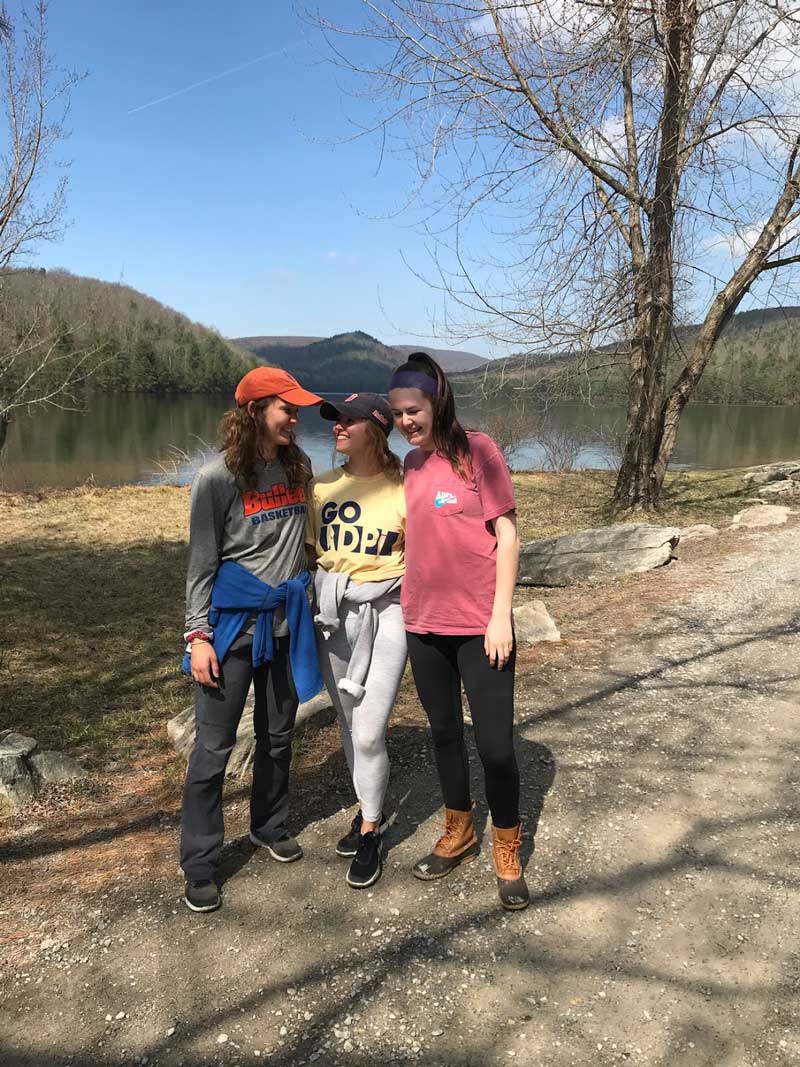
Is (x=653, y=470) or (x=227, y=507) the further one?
(x=653, y=470)

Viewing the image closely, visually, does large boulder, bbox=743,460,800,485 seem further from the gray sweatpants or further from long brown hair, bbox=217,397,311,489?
long brown hair, bbox=217,397,311,489

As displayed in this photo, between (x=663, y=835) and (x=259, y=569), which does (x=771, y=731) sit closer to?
(x=663, y=835)

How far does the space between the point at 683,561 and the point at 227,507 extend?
652cm

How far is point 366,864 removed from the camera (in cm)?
263

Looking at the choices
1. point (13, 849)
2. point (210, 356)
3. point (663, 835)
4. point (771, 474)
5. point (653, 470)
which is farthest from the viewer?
point (210, 356)

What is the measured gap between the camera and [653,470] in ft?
35.9

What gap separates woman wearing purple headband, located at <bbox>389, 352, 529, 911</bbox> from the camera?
2340 mm

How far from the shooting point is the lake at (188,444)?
2209 cm

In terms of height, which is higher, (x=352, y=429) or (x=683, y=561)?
(x=352, y=429)

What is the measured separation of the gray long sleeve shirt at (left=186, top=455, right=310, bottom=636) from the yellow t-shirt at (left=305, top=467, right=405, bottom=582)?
3.6 inches

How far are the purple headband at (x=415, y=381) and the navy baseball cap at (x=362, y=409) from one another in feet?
0.40

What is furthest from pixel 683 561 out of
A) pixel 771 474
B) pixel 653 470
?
pixel 771 474

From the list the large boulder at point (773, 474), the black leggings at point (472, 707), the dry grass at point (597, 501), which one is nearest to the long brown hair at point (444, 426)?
the black leggings at point (472, 707)

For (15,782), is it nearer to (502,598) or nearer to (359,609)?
(359,609)
